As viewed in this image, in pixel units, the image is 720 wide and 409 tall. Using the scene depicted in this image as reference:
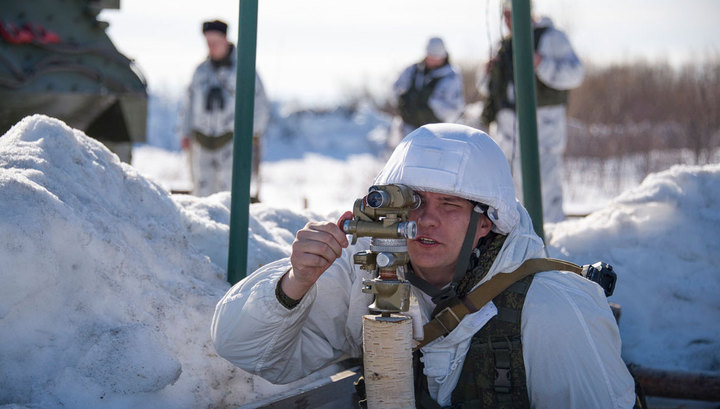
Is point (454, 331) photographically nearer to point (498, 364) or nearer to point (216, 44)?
point (498, 364)

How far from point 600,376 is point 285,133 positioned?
22.3 m

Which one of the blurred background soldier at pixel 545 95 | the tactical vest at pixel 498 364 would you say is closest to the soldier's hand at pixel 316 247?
the tactical vest at pixel 498 364

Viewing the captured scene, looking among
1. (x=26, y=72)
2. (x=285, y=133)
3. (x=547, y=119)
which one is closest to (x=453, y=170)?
(x=26, y=72)

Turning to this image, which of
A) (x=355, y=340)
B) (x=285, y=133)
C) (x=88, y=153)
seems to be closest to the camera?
(x=355, y=340)

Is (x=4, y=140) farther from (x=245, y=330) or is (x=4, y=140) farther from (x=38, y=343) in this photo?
(x=245, y=330)

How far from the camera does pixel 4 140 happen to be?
3189 mm

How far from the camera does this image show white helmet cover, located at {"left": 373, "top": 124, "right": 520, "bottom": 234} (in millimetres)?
2523

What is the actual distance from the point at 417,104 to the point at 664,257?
3.60 meters

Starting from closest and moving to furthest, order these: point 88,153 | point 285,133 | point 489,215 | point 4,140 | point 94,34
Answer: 1. point 489,215
2. point 4,140
3. point 88,153
4. point 94,34
5. point 285,133

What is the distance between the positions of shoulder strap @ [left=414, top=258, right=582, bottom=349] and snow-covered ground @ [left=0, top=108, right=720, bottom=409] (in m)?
0.87

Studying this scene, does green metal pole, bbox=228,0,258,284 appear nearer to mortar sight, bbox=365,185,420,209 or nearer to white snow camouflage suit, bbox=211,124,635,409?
white snow camouflage suit, bbox=211,124,635,409

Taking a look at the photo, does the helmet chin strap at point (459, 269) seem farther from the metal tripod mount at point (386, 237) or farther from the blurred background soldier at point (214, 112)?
the blurred background soldier at point (214, 112)

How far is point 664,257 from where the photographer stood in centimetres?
491

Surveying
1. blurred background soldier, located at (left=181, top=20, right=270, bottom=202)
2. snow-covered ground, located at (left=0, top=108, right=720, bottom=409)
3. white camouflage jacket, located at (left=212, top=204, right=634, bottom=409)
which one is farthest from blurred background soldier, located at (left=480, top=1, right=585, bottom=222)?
white camouflage jacket, located at (left=212, top=204, right=634, bottom=409)
